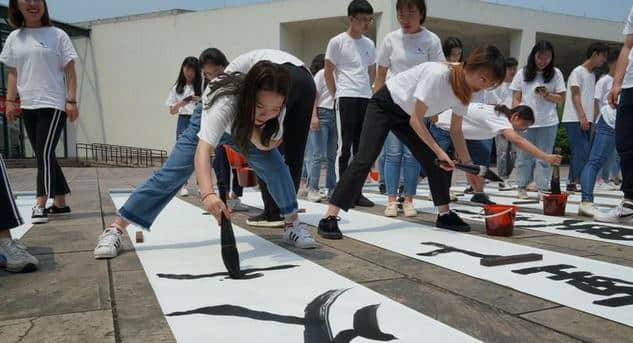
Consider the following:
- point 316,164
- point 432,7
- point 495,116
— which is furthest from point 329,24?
point 495,116

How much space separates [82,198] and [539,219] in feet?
14.8

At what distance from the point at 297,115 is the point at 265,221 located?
35.3 inches

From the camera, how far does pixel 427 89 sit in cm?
317

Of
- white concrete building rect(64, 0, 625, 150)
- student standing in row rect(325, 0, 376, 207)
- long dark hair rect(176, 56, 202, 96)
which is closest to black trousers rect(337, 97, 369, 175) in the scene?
student standing in row rect(325, 0, 376, 207)

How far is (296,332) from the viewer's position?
166cm

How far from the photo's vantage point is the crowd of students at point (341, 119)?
2553mm

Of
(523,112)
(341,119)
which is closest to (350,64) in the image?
(341,119)

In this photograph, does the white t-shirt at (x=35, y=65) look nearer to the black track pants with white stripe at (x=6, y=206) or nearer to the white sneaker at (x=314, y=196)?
the black track pants with white stripe at (x=6, y=206)

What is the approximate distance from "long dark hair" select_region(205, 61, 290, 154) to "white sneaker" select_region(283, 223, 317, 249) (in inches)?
24.0

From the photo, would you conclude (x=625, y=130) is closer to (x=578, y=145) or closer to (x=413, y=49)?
(x=413, y=49)

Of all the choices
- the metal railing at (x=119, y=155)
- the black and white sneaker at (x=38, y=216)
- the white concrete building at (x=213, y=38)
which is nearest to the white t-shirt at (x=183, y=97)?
the black and white sneaker at (x=38, y=216)

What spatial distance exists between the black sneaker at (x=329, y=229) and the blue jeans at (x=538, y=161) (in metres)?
3.10

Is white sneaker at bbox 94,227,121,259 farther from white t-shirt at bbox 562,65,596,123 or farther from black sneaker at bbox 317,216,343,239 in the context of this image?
white t-shirt at bbox 562,65,596,123

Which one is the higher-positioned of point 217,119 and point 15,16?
point 15,16
